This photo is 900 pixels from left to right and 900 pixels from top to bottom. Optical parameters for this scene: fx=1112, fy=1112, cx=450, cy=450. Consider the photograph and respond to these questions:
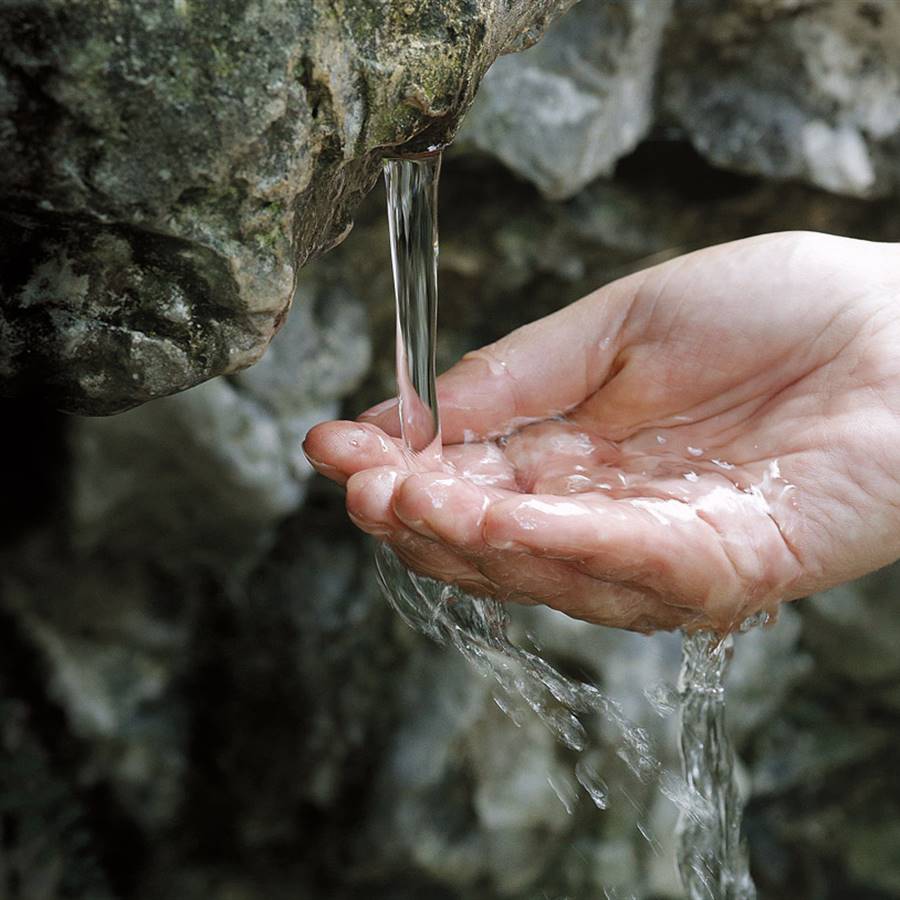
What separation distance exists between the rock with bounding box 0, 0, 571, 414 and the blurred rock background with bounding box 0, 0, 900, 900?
37.7 inches

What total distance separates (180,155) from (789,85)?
5.20 feet

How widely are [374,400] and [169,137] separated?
149cm

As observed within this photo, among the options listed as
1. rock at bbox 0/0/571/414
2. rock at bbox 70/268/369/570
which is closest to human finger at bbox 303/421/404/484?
rock at bbox 0/0/571/414

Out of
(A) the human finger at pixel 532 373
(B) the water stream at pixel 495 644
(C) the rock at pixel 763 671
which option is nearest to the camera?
(B) the water stream at pixel 495 644

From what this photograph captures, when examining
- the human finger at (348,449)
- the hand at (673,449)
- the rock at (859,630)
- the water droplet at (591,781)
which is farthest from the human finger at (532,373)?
the rock at (859,630)

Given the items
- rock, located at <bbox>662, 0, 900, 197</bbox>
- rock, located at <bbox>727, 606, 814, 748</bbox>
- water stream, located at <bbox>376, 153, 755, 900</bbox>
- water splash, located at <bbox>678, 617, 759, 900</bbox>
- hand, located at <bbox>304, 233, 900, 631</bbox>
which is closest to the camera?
hand, located at <bbox>304, 233, 900, 631</bbox>

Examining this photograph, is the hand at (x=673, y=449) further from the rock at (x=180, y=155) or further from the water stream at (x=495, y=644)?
the rock at (x=180, y=155)

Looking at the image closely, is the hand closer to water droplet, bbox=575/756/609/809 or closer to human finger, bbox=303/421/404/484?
human finger, bbox=303/421/404/484

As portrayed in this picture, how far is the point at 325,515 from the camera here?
2.46 meters

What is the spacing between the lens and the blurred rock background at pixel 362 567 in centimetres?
206

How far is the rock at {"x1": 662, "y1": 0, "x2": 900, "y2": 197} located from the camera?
6.94 ft

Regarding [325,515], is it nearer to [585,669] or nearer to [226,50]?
[585,669]

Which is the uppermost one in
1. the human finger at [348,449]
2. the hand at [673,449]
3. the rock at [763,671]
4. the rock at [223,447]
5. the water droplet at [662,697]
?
the human finger at [348,449]

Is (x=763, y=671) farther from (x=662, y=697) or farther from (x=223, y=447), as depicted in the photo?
(x=223, y=447)
